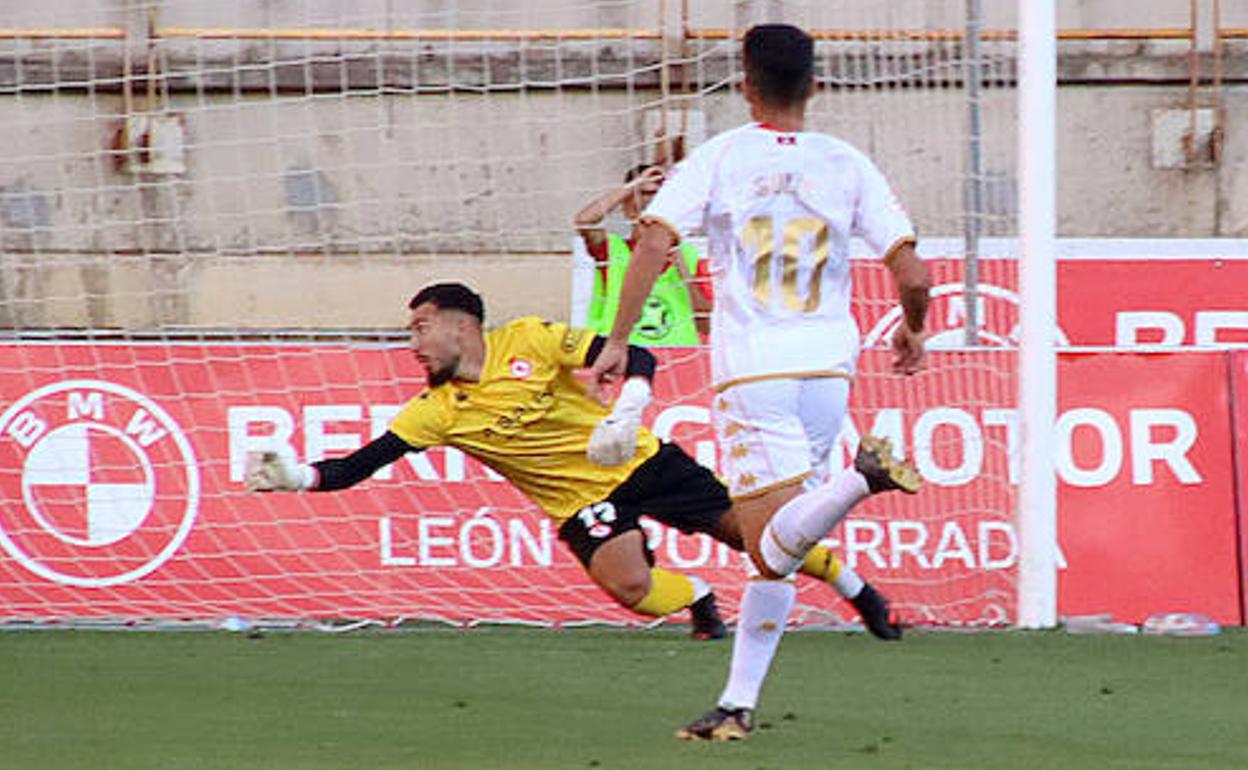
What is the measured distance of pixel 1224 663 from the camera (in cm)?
964

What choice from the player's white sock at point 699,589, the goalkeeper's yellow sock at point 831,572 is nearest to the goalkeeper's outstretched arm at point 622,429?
the goalkeeper's yellow sock at point 831,572

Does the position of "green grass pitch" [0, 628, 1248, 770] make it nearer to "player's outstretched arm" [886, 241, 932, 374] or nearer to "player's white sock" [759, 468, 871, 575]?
"player's white sock" [759, 468, 871, 575]

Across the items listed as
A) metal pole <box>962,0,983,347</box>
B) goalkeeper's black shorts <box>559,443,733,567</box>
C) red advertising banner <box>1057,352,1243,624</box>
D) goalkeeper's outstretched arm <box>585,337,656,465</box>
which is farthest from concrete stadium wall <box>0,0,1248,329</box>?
goalkeeper's outstretched arm <box>585,337,656,465</box>

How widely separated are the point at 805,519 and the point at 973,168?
4773mm

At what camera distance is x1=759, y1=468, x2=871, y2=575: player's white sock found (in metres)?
7.13

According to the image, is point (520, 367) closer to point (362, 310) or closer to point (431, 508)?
point (431, 508)

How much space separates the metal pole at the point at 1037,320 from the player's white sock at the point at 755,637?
3762 millimetres

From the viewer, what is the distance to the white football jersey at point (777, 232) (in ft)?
24.3

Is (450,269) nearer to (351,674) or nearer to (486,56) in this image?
(486,56)

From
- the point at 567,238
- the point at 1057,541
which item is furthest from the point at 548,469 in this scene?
the point at 567,238

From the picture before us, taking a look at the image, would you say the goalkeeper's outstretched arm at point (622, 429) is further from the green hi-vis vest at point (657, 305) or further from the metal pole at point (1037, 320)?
the green hi-vis vest at point (657, 305)

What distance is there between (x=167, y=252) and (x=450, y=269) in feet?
4.68

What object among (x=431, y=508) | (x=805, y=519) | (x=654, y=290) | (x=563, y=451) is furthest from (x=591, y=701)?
(x=654, y=290)

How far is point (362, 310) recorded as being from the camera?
46.8ft
